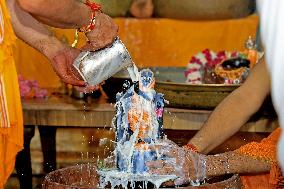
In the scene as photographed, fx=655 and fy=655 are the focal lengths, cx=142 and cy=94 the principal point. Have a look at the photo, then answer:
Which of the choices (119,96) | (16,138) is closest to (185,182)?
(119,96)

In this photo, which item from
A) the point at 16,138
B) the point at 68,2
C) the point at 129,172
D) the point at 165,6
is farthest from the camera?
the point at 165,6

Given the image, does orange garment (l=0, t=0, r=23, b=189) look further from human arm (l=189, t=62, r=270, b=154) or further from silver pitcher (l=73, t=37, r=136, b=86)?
human arm (l=189, t=62, r=270, b=154)

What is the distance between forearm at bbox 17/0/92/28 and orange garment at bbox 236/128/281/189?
0.66 meters

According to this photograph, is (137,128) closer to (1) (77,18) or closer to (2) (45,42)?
(1) (77,18)

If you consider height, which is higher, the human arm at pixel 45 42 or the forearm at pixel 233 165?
the human arm at pixel 45 42

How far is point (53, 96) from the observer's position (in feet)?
12.0

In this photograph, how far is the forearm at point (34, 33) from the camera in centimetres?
223

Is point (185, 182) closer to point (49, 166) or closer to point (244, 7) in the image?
point (49, 166)

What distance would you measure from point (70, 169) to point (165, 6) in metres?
2.92

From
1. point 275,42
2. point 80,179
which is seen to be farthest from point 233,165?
point 275,42

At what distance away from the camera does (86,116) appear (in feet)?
10.9

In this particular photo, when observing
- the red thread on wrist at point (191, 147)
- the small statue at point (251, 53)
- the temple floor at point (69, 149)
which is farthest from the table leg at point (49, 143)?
the red thread on wrist at point (191, 147)

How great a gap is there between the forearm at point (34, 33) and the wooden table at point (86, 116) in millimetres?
1083

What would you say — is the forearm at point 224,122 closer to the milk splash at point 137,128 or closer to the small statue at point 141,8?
the milk splash at point 137,128
